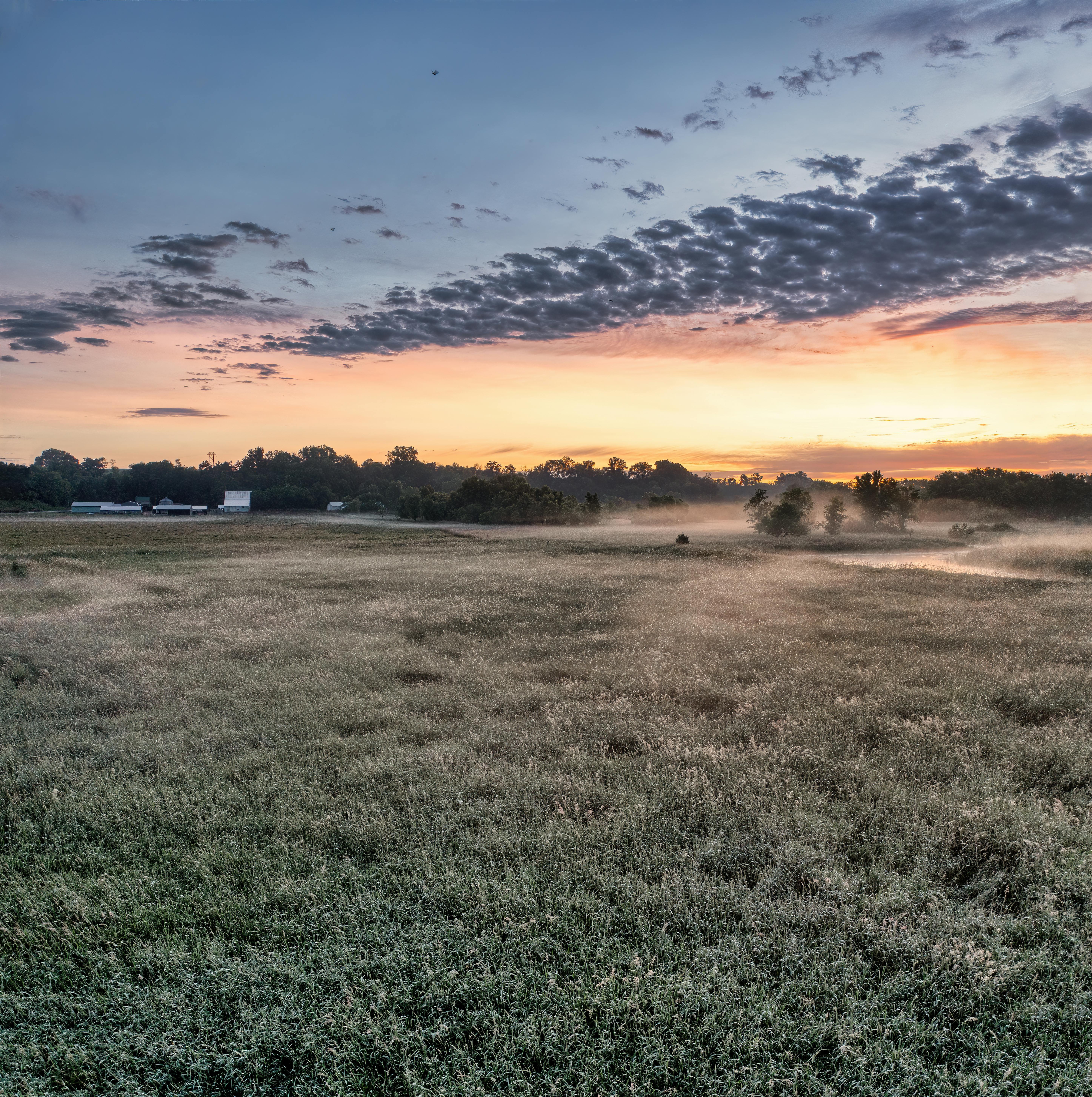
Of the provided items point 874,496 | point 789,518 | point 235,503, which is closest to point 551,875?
point 789,518

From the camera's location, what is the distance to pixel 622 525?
10750 cm

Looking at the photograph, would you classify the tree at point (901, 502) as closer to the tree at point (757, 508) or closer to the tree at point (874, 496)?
the tree at point (874, 496)

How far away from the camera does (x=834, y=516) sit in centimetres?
8788

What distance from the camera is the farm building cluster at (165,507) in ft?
411

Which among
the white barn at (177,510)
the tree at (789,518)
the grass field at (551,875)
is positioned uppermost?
the white barn at (177,510)

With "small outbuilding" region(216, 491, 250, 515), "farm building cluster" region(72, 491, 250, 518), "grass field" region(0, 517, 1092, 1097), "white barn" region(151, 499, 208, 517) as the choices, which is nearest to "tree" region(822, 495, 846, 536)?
"grass field" region(0, 517, 1092, 1097)

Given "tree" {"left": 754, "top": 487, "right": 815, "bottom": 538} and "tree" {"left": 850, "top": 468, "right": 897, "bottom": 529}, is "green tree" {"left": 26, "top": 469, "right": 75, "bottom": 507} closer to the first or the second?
"tree" {"left": 754, "top": 487, "right": 815, "bottom": 538}

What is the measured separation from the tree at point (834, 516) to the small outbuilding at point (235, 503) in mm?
128954

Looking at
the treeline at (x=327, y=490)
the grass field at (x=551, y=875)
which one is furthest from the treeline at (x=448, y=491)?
the grass field at (x=551, y=875)

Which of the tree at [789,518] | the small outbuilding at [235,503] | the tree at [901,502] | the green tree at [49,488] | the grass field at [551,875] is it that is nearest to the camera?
the grass field at [551,875]

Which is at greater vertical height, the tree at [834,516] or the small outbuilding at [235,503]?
the small outbuilding at [235,503]

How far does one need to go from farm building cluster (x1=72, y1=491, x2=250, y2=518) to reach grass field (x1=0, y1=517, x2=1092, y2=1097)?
132511mm

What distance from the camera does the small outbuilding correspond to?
152500mm

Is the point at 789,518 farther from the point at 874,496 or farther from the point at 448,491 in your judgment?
the point at 448,491
